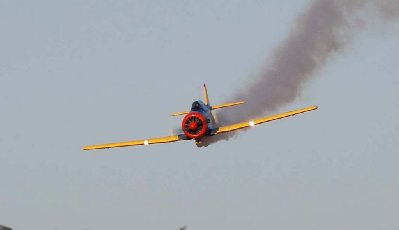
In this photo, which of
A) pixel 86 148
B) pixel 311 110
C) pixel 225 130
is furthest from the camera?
pixel 86 148

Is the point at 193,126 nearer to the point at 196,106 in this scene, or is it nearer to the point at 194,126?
the point at 194,126

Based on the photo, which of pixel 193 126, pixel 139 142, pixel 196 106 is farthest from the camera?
pixel 139 142

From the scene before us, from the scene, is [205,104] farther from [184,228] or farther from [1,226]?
[1,226]

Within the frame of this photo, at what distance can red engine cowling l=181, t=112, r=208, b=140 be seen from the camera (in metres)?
78.6

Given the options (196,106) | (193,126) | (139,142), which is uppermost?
(196,106)

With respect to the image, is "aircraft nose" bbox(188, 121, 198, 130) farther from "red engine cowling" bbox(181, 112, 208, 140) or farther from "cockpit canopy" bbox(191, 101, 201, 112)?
"cockpit canopy" bbox(191, 101, 201, 112)

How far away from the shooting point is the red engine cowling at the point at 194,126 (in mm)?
78562

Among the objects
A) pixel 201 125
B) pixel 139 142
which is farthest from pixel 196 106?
pixel 139 142

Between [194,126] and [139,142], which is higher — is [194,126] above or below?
below

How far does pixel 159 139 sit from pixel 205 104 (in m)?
5.37

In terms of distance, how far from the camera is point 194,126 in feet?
257

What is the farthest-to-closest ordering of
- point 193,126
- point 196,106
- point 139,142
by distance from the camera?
point 139,142 → point 196,106 → point 193,126

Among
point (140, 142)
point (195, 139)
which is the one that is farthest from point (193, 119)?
point (140, 142)

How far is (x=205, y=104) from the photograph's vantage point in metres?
84.5
